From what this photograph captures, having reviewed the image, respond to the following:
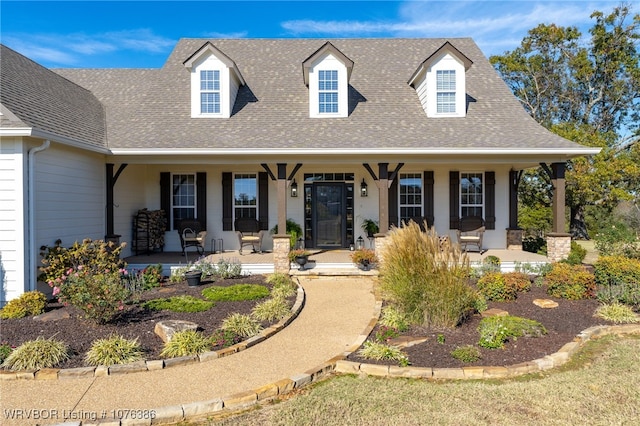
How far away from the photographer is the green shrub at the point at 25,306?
5911 mm

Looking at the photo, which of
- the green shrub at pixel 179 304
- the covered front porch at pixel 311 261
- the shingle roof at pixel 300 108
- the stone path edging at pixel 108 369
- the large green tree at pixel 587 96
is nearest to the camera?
the stone path edging at pixel 108 369

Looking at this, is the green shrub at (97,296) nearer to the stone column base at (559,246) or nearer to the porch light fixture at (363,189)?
the porch light fixture at (363,189)

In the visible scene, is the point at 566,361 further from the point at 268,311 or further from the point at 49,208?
the point at 49,208

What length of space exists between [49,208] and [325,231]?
7.02 meters

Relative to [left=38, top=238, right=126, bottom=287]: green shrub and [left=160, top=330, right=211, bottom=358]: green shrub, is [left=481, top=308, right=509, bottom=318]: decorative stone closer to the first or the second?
[left=160, top=330, right=211, bottom=358]: green shrub

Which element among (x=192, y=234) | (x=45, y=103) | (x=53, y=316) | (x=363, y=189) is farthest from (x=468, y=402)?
(x=45, y=103)

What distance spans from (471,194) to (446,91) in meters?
3.27

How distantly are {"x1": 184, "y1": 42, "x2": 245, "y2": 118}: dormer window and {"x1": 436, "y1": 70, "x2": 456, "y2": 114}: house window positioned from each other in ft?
19.5

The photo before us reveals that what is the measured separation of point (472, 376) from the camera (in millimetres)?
4043

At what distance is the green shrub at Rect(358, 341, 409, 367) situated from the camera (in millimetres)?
4328

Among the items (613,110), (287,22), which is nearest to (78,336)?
(287,22)

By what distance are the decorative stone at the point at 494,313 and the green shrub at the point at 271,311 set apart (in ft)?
10.5

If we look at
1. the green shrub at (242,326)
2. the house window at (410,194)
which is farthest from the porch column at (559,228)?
the green shrub at (242,326)

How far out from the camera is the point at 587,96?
2091cm
